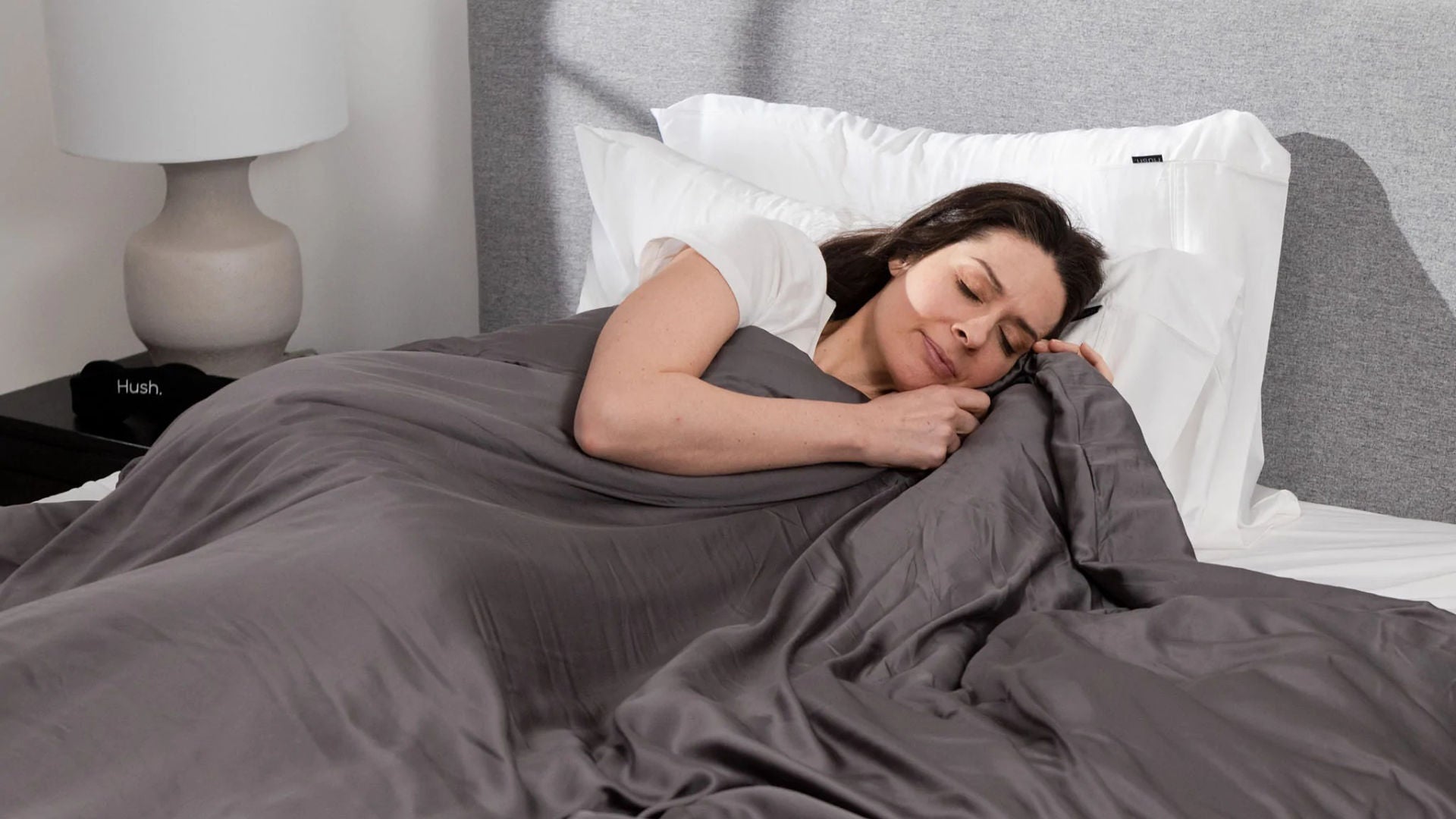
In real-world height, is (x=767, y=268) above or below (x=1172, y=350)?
above

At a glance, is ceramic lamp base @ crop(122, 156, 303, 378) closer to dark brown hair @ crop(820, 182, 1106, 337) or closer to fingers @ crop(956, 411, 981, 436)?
dark brown hair @ crop(820, 182, 1106, 337)

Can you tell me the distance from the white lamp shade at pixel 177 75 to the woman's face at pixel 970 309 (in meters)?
1.15

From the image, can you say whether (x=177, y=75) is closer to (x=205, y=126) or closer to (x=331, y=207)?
(x=205, y=126)

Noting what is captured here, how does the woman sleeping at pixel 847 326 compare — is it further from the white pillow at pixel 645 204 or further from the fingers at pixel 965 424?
the white pillow at pixel 645 204

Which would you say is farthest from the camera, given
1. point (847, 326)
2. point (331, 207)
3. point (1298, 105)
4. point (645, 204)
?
point (331, 207)

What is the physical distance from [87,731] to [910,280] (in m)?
1.06

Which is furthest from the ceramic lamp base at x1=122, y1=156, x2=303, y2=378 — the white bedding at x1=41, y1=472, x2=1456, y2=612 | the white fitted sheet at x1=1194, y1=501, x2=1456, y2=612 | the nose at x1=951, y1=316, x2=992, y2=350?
the white fitted sheet at x1=1194, y1=501, x2=1456, y2=612

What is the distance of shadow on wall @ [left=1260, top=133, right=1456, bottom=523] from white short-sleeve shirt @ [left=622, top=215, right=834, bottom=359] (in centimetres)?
73

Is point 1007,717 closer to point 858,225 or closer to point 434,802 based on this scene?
point 434,802

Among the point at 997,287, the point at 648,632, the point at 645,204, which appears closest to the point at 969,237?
the point at 997,287

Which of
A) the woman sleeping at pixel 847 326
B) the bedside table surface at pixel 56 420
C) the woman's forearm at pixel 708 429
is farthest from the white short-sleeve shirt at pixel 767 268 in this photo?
the bedside table surface at pixel 56 420

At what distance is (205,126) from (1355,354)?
1796 millimetres

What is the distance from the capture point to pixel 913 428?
1509 millimetres

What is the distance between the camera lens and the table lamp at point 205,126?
2057 millimetres
